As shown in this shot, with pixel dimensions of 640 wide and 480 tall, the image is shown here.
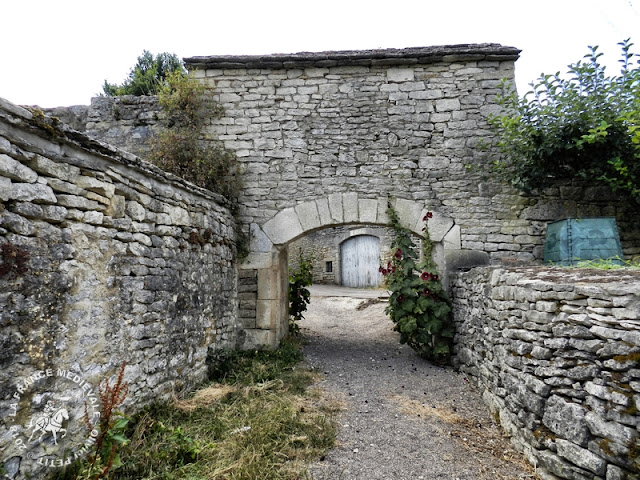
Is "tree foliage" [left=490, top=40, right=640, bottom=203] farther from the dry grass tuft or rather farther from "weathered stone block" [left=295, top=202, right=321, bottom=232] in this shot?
the dry grass tuft

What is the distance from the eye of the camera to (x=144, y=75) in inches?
476

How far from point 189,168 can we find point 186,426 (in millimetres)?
3240

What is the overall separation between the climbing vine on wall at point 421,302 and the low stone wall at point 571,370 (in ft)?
4.74

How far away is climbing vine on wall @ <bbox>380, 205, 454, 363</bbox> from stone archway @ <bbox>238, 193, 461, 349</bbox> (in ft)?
0.43

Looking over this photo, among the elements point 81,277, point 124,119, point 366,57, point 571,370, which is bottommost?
point 571,370

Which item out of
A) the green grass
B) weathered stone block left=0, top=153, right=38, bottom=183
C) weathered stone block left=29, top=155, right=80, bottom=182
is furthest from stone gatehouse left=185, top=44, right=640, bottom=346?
weathered stone block left=0, top=153, right=38, bottom=183

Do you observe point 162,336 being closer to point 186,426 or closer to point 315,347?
point 186,426

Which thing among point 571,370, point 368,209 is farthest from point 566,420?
point 368,209

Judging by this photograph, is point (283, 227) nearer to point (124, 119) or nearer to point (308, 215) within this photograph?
point (308, 215)

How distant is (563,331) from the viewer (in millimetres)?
A: 2379

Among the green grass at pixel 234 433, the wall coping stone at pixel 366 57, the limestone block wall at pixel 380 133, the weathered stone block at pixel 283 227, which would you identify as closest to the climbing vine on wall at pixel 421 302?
the limestone block wall at pixel 380 133

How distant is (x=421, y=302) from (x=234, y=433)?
2.86 m

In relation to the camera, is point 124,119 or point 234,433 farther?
point 124,119

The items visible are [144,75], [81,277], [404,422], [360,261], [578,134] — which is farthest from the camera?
[360,261]
